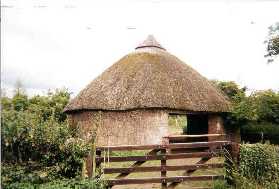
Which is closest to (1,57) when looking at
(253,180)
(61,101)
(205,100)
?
(253,180)

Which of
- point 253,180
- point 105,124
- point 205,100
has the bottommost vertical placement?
point 253,180

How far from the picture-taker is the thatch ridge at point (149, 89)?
65.3 ft

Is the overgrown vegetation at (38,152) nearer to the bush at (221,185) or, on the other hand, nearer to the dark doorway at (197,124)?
the bush at (221,185)

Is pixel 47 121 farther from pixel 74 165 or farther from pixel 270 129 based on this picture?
pixel 270 129

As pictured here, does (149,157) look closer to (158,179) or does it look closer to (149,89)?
(158,179)

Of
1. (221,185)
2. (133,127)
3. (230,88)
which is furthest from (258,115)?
(221,185)

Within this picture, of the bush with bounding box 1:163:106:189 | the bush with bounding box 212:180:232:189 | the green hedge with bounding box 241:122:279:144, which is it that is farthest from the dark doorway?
the bush with bounding box 1:163:106:189

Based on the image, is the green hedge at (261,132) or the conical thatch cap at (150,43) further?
the conical thatch cap at (150,43)

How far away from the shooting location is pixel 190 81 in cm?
2227

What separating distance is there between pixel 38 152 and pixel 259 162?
560cm

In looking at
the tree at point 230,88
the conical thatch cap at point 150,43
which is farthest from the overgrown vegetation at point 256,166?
the conical thatch cap at point 150,43

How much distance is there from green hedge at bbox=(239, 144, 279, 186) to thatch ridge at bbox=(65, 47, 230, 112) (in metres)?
9.83

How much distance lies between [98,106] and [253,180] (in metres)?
12.3

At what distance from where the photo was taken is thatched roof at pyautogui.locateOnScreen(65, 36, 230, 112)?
19.9m
